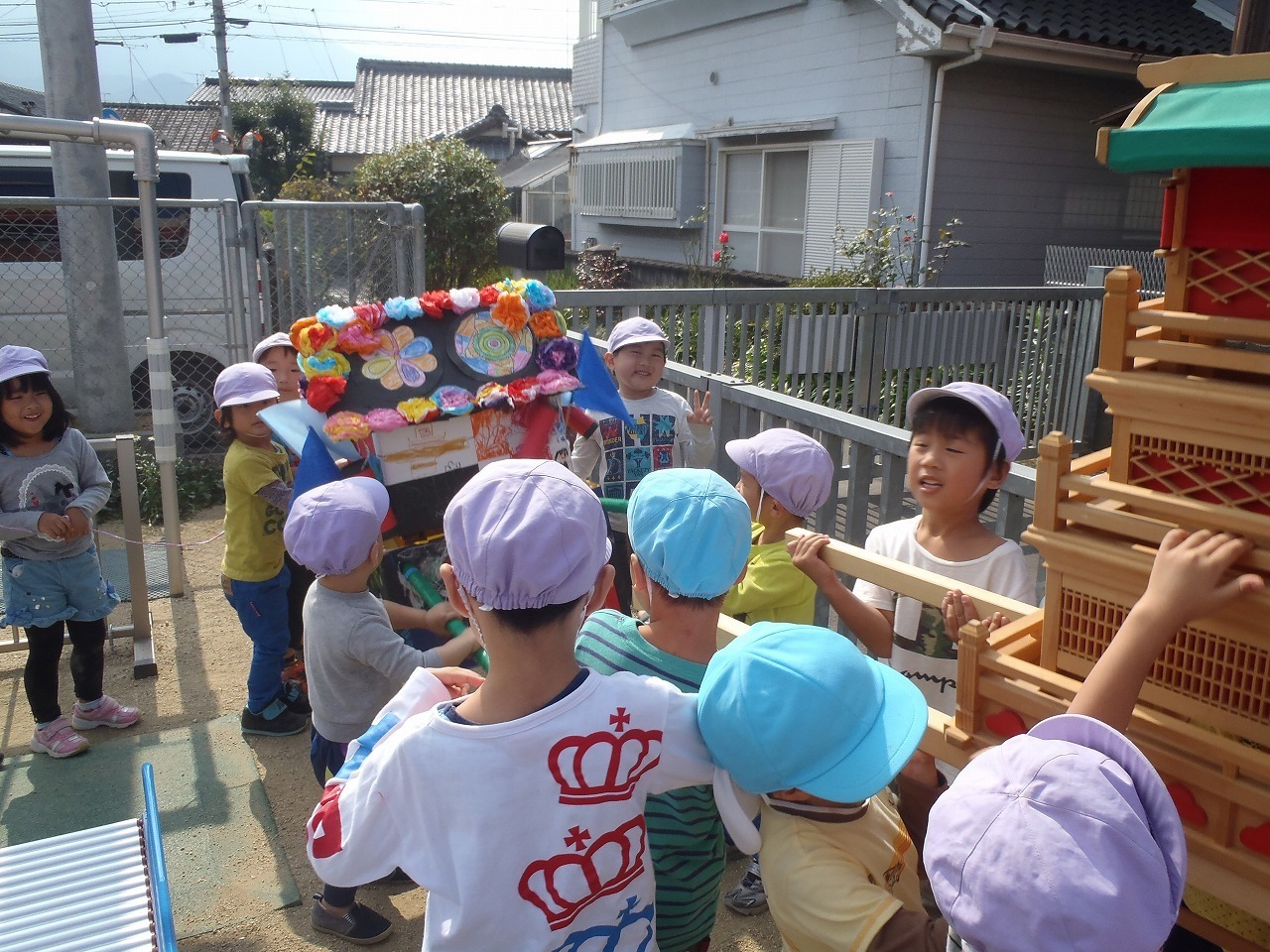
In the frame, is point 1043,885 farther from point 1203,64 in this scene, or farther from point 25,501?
point 25,501

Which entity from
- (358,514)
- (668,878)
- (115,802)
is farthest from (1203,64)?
(115,802)

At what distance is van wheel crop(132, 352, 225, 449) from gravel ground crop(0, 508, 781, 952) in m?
2.06

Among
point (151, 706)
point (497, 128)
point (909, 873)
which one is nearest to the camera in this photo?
point (909, 873)

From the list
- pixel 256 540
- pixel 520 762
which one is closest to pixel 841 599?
A: pixel 520 762

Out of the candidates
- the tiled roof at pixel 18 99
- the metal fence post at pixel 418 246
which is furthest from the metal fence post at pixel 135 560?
the tiled roof at pixel 18 99

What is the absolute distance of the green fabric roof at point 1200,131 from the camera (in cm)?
113

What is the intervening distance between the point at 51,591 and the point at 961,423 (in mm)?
3440

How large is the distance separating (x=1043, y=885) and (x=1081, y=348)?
7848 millimetres

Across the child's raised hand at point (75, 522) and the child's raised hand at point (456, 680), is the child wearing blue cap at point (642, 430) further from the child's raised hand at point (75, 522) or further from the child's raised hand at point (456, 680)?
the child's raised hand at point (456, 680)

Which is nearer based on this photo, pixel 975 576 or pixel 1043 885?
pixel 1043 885

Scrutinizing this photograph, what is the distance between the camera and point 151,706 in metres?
4.22

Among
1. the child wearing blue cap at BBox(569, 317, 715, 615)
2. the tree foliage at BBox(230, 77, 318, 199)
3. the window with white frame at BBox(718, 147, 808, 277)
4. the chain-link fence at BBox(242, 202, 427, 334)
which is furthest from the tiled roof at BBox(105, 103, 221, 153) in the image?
the child wearing blue cap at BBox(569, 317, 715, 615)

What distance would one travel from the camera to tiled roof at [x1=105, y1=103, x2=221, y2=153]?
30.1 meters

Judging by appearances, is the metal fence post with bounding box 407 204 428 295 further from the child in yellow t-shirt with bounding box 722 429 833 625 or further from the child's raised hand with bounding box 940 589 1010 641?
the child's raised hand with bounding box 940 589 1010 641
